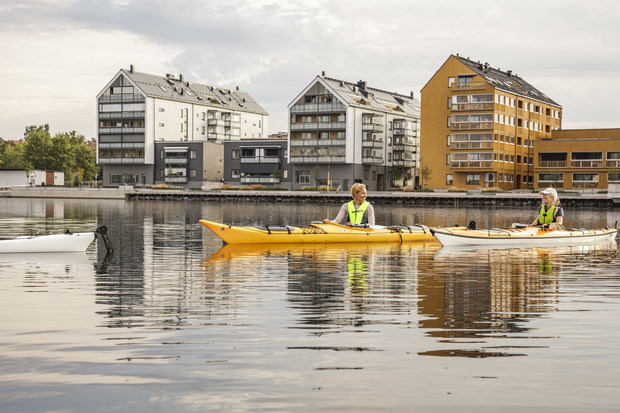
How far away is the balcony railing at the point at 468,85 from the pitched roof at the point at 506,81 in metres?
1.25

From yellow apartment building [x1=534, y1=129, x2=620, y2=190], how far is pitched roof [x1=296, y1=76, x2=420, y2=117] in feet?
91.9

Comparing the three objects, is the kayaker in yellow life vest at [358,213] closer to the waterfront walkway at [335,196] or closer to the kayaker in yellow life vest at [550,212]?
the kayaker in yellow life vest at [550,212]

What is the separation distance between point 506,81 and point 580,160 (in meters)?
17.5

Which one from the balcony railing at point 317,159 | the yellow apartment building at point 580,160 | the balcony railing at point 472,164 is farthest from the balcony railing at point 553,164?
the balcony railing at point 317,159

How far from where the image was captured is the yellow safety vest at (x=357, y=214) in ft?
81.3

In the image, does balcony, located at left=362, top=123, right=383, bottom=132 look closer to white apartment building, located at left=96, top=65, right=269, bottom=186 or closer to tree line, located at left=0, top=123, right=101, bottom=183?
white apartment building, located at left=96, top=65, right=269, bottom=186

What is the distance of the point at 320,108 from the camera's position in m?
104

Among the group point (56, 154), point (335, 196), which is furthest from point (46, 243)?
point (56, 154)

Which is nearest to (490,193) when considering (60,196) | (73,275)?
(60,196)

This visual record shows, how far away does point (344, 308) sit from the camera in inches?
491

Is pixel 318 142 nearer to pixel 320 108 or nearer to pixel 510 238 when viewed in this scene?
pixel 320 108

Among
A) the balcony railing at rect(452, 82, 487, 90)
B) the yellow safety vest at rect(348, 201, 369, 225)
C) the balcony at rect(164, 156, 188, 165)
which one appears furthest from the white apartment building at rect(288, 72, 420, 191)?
the yellow safety vest at rect(348, 201, 369, 225)

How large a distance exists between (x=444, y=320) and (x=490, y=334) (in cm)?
122

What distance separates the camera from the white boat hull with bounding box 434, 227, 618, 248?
985 inches
